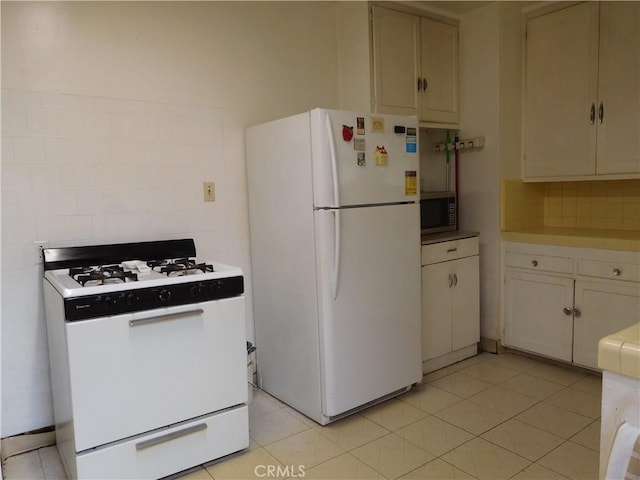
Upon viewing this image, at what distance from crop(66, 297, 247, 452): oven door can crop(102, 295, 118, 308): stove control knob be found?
0.19 feet

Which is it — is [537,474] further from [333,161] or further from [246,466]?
[333,161]

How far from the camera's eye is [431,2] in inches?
127

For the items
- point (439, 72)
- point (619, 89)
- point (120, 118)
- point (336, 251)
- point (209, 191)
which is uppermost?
point (439, 72)

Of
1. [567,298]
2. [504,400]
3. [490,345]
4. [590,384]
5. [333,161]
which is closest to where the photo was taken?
[333,161]

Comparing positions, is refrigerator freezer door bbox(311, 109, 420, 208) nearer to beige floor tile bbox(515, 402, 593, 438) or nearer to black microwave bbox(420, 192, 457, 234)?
black microwave bbox(420, 192, 457, 234)

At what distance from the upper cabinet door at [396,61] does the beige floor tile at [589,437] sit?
2.04 m

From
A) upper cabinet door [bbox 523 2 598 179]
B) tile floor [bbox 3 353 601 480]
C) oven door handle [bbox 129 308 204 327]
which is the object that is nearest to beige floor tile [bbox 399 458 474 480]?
tile floor [bbox 3 353 601 480]

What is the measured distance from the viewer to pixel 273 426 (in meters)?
2.53

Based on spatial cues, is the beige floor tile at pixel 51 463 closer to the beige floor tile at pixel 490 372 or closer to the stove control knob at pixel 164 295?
the stove control knob at pixel 164 295

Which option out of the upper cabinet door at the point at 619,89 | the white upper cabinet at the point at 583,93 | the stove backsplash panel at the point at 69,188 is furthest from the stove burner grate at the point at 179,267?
the upper cabinet door at the point at 619,89

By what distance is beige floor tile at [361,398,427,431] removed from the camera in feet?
8.30

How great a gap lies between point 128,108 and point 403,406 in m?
2.13

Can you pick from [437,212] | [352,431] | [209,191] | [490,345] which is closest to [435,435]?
[352,431]

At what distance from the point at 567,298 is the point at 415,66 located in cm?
174
